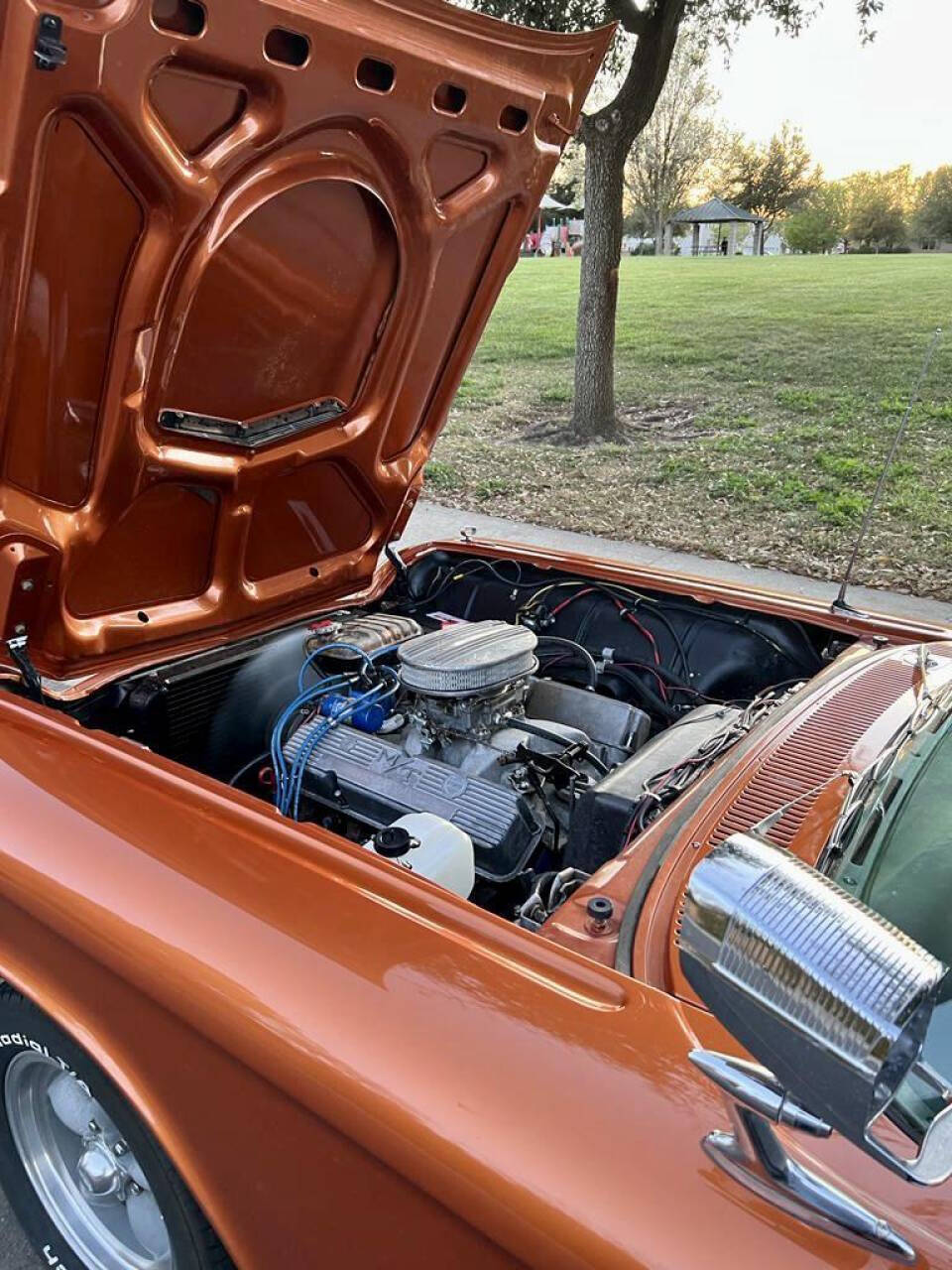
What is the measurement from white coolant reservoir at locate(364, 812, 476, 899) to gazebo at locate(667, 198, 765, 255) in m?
43.4

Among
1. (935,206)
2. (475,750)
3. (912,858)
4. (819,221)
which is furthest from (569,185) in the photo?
(912,858)

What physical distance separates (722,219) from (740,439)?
35.8 meters

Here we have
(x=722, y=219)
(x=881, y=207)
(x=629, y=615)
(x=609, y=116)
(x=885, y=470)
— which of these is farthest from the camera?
(x=881, y=207)

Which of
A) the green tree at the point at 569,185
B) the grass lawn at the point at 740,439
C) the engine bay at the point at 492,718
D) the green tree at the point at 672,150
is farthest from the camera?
the green tree at the point at 672,150

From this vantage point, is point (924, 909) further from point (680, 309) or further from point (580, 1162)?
point (680, 309)

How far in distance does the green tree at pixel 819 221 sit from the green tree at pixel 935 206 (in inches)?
132

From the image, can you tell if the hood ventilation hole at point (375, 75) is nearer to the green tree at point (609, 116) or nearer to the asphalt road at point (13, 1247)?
the asphalt road at point (13, 1247)

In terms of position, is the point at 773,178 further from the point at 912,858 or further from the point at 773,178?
the point at 912,858

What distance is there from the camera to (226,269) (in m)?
2.07

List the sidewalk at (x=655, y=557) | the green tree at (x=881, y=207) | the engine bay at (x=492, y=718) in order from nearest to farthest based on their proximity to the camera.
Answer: the engine bay at (x=492, y=718)
the sidewalk at (x=655, y=557)
the green tree at (x=881, y=207)

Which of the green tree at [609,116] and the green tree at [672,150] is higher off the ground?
the green tree at [672,150]

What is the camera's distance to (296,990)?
52.9 inches

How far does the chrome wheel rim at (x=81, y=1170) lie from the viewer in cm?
175

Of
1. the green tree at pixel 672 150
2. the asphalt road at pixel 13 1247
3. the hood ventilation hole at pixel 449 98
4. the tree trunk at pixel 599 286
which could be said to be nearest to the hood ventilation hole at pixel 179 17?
the hood ventilation hole at pixel 449 98
